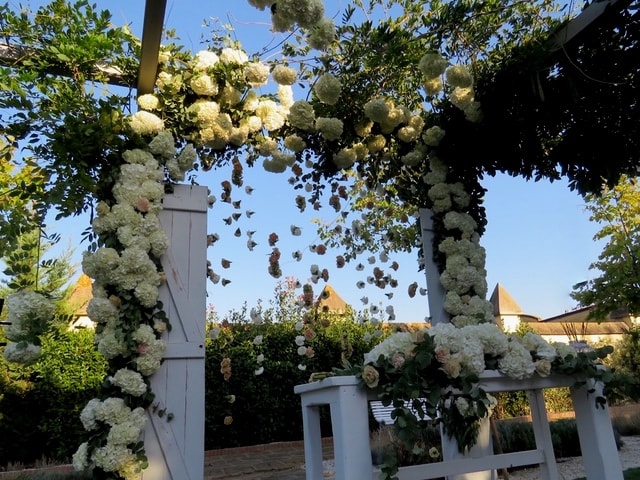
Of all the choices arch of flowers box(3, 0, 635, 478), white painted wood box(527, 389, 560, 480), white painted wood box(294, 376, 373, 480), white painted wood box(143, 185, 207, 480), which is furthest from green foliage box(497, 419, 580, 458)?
white painted wood box(294, 376, 373, 480)

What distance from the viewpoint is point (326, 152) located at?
3361 mm

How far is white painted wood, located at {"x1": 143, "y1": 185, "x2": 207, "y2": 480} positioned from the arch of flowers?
85 millimetres

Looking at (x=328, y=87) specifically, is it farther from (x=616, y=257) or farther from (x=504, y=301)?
(x=504, y=301)

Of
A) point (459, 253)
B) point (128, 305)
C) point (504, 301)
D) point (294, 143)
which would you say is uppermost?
point (504, 301)

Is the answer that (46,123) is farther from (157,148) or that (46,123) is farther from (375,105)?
(375,105)

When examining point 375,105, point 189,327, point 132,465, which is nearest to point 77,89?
point 189,327

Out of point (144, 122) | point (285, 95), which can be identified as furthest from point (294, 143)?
point (144, 122)

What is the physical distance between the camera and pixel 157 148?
103 inches

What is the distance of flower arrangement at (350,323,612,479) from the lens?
1.54 meters

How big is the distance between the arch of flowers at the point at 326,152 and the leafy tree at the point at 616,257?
374 cm

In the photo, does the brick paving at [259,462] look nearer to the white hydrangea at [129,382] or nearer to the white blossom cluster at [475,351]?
the white hydrangea at [129,382]

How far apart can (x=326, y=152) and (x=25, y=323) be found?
2066mm

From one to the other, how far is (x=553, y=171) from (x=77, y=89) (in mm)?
2864

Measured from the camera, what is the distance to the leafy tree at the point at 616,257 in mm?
6684
